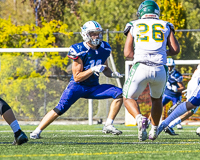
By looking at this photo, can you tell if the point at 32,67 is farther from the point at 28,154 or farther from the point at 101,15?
the point at 101,15

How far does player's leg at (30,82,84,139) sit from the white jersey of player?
4.49 ft

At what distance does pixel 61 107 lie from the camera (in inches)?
232

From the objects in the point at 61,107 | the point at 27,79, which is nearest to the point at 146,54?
the point at 61,107

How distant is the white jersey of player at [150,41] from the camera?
192 inches

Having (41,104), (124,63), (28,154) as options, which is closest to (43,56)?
(41,104)

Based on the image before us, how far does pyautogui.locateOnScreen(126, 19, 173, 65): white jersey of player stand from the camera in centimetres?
488

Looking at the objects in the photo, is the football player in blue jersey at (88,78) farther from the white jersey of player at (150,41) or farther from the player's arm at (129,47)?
the white jersey of player at (150,41)

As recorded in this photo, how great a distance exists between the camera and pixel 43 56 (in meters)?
12.1

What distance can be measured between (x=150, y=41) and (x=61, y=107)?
5.42 feet

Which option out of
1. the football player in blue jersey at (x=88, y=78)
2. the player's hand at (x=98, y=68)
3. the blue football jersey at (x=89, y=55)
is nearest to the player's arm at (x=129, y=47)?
the player's hand at (x=98, y=68)

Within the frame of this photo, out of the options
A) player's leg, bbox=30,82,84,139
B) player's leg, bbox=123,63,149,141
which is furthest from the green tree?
player's leg, bbox=123,63,149,141

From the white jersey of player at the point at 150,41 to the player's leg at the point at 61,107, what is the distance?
1.37 meters

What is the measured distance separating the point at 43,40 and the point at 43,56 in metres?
0.52

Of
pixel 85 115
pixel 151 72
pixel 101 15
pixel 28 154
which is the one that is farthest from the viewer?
pixel 101 15
